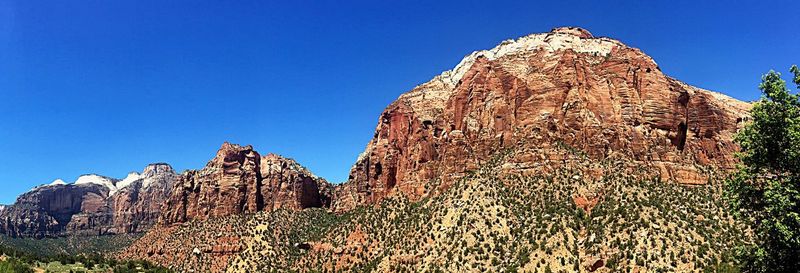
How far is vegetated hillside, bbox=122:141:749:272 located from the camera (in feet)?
243

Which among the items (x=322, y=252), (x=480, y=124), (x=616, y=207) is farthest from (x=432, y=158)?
(x=616, y=207)

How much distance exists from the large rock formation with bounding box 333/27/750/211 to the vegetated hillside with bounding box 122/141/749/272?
4.07 meters

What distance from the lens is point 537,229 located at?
84.6 m

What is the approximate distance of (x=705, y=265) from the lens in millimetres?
67625

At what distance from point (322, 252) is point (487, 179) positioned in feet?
137

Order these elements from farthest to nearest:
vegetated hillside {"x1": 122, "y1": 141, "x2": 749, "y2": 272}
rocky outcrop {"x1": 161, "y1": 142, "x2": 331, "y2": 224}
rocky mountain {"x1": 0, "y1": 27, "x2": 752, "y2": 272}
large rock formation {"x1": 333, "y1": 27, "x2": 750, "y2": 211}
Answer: rocky outcrop {"x1": 161, "y1": 142, "x2": 331, "y2": 224} → large rock formation {"x1": 333, "y1": 27, "x2": 750, "y2": 211} → rocky mountain {"x1": 0, "y1": 27, "x2": 752, "y2": 272} → vegetated hillside {"x1": 122, "y1": 141, "x2": 749, "y2": 272}

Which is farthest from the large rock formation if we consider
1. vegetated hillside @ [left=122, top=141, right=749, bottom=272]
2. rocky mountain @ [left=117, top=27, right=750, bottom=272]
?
vegetated hillside @ [left=122, top=141, right=749, bottom=272]

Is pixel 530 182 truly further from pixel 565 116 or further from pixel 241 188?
pixel 241 188

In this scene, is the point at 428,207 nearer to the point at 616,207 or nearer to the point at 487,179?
the point at 487,179

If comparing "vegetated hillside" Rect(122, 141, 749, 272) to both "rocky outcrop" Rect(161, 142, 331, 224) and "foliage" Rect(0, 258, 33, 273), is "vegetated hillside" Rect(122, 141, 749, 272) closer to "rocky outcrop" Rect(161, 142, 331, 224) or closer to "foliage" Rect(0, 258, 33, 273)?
"rocky outcrop" Rect(161, 142, 331, 224)

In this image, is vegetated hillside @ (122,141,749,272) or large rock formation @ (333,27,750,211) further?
large rock formation @ (333,27,750,211)

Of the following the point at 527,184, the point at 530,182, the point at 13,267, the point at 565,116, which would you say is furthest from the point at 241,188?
the point at 13,267

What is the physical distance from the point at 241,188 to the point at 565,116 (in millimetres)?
94822

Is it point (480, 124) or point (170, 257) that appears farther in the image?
point (170, 257)
